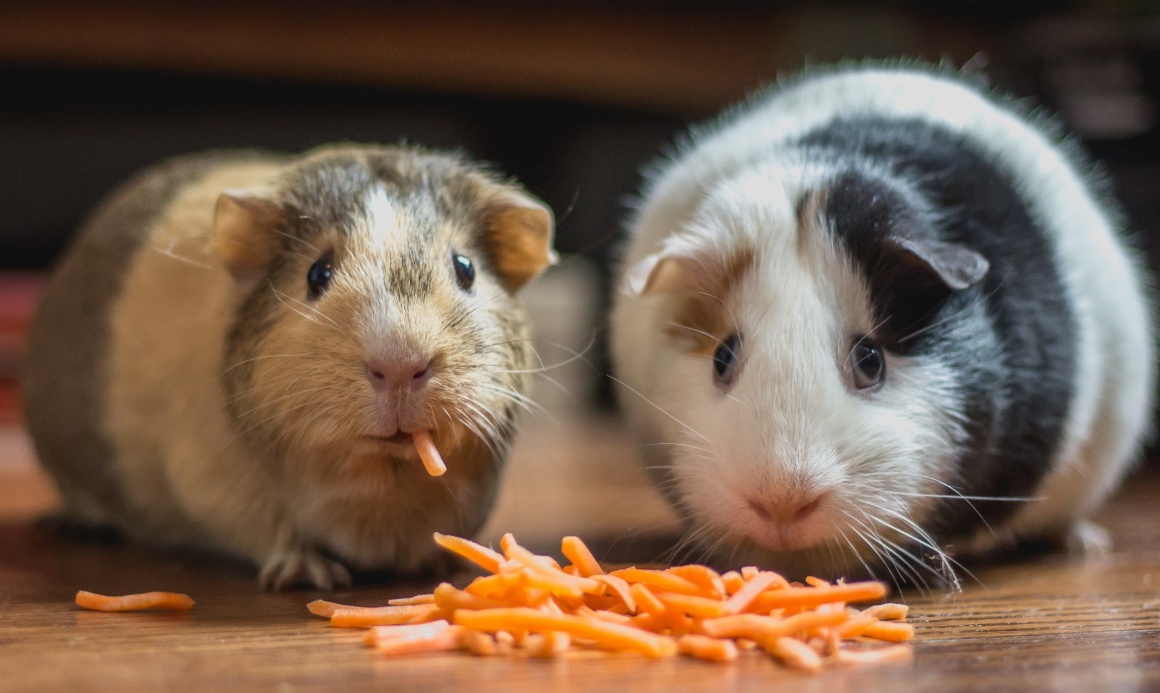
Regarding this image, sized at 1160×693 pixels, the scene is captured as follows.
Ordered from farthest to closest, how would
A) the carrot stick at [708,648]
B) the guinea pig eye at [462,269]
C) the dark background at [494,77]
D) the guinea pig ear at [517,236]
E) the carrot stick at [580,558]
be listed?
the dark background at [494,77] < the guinea pig ear at [517,236] < the guinea pig eye at [462,269] < the carrot stick at [580,558] < the carrot stick at [708,648]

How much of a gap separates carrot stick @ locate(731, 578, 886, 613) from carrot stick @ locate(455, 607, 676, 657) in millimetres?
195

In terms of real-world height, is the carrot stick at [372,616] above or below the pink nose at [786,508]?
below

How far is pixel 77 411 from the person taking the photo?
2791 mm

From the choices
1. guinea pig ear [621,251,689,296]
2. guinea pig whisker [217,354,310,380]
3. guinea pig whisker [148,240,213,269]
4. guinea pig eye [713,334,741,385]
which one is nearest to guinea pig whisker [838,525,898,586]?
guinea pig eye [713,334,741,385]

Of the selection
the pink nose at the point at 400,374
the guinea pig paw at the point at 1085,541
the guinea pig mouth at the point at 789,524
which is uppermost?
the pink nose at the point at 400,374

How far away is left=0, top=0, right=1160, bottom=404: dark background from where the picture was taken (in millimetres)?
4828

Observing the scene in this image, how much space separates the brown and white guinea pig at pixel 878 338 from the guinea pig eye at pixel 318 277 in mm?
610

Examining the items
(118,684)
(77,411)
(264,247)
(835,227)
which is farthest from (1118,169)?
(118,684)

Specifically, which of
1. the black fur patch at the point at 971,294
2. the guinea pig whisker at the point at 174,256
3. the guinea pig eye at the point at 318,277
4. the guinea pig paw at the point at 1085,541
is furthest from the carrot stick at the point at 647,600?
the guinea pig paw at the point at 1085,541

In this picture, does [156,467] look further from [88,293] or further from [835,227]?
[835,227]

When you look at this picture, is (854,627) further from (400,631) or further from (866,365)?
(400,631)

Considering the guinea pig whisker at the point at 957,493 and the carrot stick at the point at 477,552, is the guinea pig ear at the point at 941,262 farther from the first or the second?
the carrot stick at the point at 477,552

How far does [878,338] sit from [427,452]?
893 mm

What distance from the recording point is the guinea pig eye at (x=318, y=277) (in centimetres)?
218
